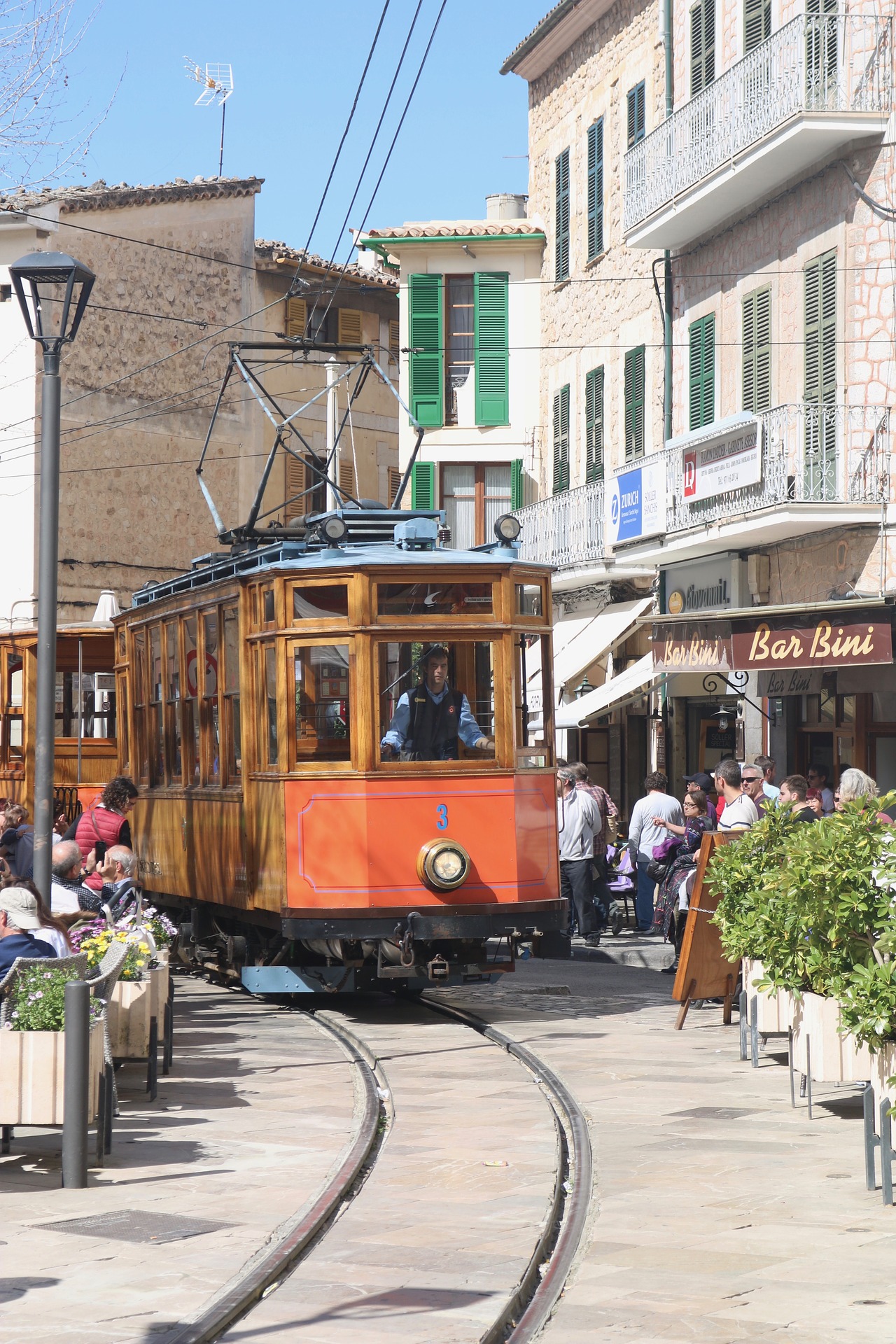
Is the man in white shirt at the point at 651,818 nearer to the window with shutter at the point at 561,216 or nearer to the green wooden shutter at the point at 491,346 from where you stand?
the window with shutter at the point at 561,216

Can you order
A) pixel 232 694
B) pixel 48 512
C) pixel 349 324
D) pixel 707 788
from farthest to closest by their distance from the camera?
pixel 349 324 < pixel 707 788 < pixel 232 694 < pixel 48 512

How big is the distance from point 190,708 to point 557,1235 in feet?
28.1

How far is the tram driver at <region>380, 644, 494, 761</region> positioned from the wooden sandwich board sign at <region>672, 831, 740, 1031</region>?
5.43ft

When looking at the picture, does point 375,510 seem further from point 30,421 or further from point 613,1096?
point 30,421

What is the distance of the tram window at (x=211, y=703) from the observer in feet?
45.6

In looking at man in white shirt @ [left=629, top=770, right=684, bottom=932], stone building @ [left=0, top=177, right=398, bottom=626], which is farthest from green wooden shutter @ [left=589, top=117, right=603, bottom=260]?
man in white shirt @ [left=629, top=770, right=684, bottom=932]

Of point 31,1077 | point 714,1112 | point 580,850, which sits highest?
point 580,850

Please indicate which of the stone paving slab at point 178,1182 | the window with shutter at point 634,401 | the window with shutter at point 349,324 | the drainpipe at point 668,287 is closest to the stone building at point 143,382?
the window with shutter at point 349,324

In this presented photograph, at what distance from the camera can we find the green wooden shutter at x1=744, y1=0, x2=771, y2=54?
66.8ft

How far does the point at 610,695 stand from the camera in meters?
22.4

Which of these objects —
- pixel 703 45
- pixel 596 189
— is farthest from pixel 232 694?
pixel 596 189

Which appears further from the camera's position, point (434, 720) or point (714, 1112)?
point (434, 720)

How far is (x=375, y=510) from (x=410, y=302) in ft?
59.0

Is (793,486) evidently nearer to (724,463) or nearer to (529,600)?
(724,463)
